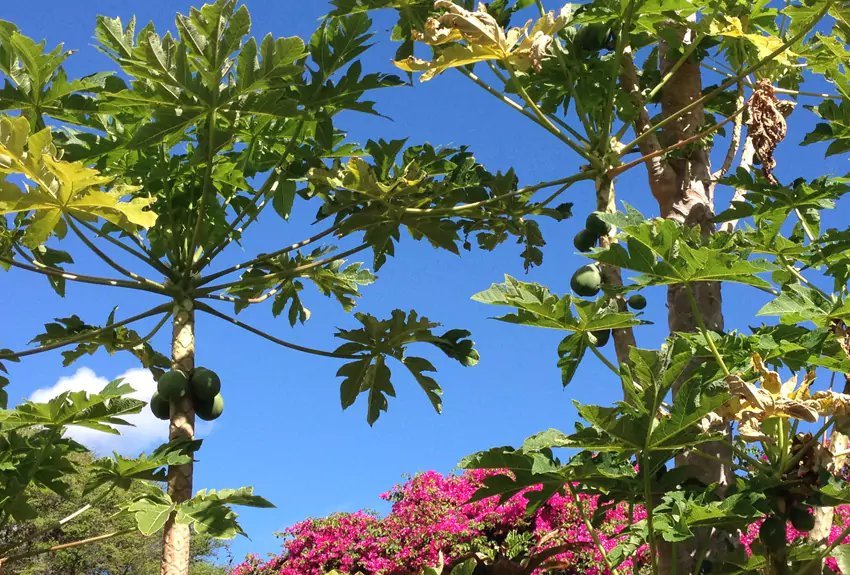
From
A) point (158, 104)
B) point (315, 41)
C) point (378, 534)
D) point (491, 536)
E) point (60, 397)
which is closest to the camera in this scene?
point (60, 397)

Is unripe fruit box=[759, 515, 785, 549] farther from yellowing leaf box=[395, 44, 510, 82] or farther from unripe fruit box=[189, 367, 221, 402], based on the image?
unripe fruit box=[189, 367, 221, 402]

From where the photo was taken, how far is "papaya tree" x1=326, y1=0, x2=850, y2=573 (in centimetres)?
276

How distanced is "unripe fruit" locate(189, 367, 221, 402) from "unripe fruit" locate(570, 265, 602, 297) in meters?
1.75

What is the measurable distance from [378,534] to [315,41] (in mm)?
5841

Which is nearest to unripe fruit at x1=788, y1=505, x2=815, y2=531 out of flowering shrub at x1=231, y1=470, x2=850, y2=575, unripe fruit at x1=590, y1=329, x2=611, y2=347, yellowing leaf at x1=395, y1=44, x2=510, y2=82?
unripe fruit at x1=590, y1=329, x2=611, y2=347

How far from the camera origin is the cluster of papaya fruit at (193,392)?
4020 mm

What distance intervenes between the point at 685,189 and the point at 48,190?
284 centimetres

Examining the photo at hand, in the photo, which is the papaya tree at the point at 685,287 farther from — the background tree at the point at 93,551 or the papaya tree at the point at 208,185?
the background tree at the point at 93,551

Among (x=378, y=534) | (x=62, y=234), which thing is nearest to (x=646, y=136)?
(x=62, y=234)

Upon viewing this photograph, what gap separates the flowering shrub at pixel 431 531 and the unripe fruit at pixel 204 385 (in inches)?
139

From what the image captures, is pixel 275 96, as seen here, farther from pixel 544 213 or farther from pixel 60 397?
pixel 544 213

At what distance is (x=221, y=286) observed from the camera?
14.4 feet

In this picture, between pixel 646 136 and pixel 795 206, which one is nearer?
pixel 795 206

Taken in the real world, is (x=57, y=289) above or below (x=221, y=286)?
above
